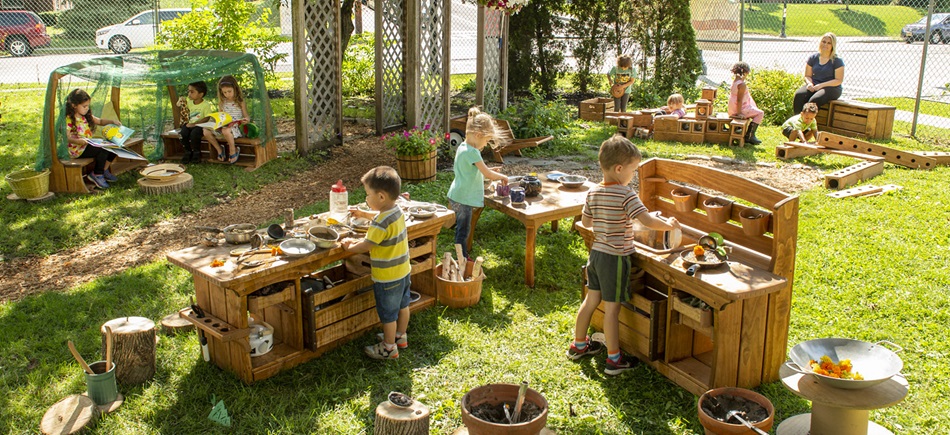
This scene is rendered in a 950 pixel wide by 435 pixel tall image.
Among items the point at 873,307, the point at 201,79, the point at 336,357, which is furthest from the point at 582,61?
the point at 336,357

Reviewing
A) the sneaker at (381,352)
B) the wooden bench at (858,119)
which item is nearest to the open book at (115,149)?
the sneaker at (381,352)

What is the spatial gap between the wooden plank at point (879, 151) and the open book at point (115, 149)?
373 inches

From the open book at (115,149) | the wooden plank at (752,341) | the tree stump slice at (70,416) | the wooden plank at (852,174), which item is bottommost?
the tree stump slice at (70,416)

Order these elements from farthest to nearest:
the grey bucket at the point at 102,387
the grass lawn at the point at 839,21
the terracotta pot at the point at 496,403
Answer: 1. the grass lawn at the point at 839,21
2. the grey bucket at the point at 102,387
3. the terracotta pot at the point at 496,403

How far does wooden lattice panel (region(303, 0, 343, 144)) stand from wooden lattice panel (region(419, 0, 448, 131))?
1.32 meters

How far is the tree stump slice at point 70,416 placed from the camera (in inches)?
178

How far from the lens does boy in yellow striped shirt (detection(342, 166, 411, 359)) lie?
521 cm

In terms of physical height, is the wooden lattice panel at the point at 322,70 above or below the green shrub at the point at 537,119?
above

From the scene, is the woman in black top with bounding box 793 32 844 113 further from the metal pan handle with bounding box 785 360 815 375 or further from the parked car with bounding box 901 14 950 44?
the parked car with bounding box 901 14 950 44

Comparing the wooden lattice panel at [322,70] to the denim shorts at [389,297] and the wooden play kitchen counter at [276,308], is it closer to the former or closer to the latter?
the wooden play kitchen counter at [276,308]

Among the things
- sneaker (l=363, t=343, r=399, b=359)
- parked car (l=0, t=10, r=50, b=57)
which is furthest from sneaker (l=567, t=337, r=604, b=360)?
parked car (l=0, t=10, r=50, b=57)

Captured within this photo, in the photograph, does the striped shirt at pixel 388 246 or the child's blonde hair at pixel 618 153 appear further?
the striped shirt at pixel 388 246

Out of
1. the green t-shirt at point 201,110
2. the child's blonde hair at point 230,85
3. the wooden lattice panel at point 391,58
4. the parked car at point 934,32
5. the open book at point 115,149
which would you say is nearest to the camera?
the open book at point 115,149

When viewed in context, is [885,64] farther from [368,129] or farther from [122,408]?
[122,408]
